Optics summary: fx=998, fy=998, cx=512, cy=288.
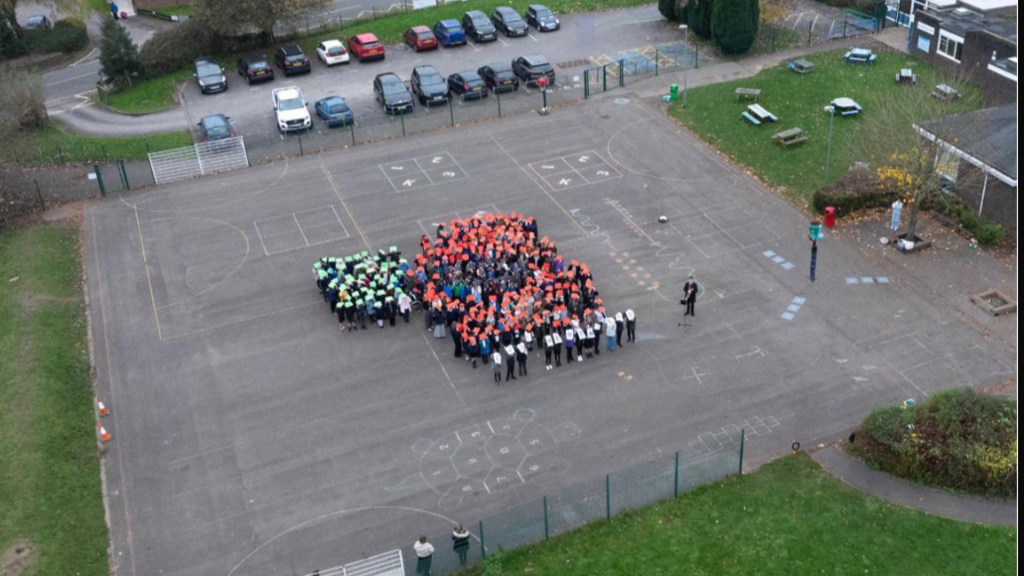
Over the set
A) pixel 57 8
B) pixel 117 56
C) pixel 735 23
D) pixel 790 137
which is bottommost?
pixel 790 137

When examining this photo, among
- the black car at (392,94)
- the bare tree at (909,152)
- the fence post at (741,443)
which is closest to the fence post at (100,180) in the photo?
the black car at (392,94)

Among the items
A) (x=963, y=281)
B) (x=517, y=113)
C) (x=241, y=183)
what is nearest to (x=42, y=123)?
(x=241, y=183)

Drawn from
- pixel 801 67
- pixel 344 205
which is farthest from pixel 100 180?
pixel 801 67

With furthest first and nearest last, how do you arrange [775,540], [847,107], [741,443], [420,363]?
[847,107]
[420,363]
[741,443]
[775,540]

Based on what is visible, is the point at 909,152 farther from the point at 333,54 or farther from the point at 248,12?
the point at 248,12

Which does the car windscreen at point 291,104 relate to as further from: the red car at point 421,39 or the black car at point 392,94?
the red car at point 421,39

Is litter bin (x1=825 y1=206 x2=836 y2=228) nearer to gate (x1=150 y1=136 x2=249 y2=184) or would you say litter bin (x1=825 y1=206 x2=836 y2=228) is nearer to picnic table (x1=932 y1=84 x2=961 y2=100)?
picnic table (x1=932 y1=84 x2=961 y2=100)

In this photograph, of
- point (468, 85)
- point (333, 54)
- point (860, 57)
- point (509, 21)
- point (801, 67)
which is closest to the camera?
point (468, 85)
